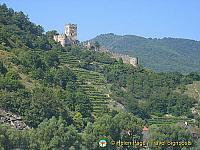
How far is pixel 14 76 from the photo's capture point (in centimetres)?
6750

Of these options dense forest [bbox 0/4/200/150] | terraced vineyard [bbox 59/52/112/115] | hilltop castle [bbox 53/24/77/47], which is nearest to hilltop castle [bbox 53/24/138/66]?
hilltop castle [bbox 53/24/77/47]

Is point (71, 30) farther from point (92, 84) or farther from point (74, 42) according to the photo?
point (92, 84)

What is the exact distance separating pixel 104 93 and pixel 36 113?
2724cm

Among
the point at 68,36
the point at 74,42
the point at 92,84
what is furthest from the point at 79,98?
the point at 68,36

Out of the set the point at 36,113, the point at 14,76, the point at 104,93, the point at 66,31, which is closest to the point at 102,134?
the point at 36,113

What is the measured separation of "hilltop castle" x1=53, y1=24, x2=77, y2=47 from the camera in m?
117

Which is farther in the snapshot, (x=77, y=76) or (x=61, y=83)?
(x=77, y=76)

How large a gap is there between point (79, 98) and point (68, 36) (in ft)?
184

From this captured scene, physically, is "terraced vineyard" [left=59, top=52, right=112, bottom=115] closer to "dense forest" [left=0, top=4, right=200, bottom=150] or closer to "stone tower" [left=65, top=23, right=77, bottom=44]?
"dense forest" [left=0, top=4, right=200, bottom=150]

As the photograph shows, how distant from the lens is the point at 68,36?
414 ft

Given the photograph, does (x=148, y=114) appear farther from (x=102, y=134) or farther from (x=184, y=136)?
(x=102, y=134)

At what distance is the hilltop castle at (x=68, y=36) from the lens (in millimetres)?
116750

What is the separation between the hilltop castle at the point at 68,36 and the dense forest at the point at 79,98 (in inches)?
81.9

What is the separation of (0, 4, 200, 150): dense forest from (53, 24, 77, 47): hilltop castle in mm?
2080
